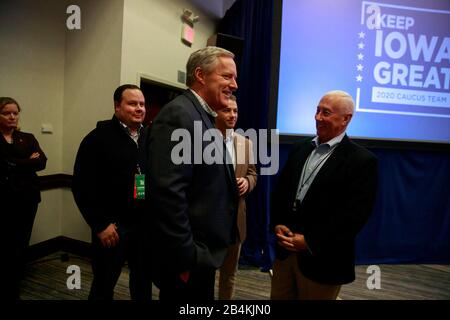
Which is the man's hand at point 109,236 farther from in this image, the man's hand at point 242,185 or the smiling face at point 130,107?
the man's hand at point 242,185

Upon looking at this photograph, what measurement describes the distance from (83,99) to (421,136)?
3.53 m

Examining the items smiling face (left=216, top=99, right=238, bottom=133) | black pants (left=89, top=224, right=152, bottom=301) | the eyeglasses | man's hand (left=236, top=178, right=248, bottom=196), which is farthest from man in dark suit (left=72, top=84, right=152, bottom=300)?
the eyeglasses

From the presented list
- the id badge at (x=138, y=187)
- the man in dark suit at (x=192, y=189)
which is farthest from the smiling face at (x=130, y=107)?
the man in dark suit at (x=192, y=189)

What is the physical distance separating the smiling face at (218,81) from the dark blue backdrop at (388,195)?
2.12 metres

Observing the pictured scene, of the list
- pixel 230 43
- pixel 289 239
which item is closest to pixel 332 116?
pixel 289 239

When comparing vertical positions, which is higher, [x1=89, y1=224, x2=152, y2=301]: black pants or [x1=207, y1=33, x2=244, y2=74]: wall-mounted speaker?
[x1=207, y1=33, x2=244, y2=74]: wall-mounted speaker

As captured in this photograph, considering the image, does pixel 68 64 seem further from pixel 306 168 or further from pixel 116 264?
pixel 306 168

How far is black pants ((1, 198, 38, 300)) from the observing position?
2105 mm

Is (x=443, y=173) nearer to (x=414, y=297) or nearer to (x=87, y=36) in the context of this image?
(x=414, y=297)

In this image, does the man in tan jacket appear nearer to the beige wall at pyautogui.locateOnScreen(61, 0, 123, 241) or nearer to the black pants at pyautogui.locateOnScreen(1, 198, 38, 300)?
the beige wall at pyautogui.locateOnScreen(61, 0, 123, 241)

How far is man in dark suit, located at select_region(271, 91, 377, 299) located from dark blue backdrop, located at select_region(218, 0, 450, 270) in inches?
63.2

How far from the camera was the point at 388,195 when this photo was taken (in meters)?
3.43

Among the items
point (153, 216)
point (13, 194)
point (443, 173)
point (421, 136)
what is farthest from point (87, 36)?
point (443, 173)

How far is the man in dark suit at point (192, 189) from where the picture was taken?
3.36 ft
